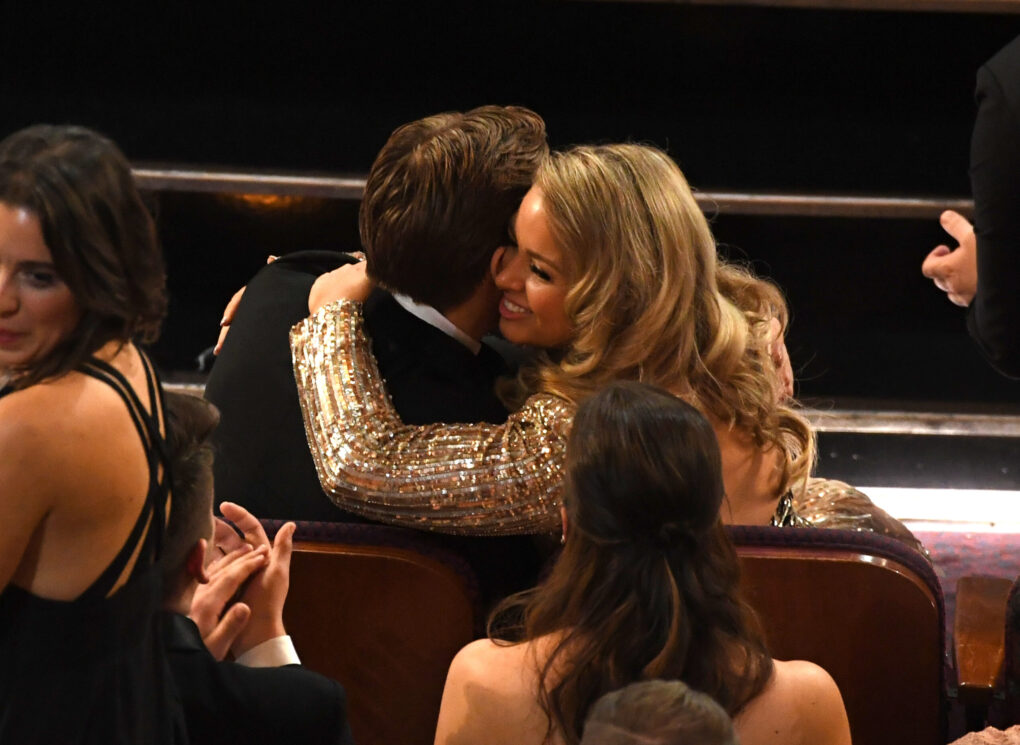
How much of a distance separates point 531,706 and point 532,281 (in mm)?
757

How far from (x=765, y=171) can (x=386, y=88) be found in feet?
3.06

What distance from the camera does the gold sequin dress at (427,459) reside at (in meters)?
1.70

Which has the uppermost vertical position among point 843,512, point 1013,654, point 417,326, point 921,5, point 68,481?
point 921,5

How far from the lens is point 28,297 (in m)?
1.13

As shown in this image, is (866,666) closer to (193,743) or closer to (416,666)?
(416,666)

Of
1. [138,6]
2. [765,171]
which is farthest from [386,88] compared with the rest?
[765,171]

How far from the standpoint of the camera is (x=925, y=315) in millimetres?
3447

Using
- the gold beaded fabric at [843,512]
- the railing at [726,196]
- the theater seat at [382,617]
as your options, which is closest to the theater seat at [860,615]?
the theater seat at [382,617]

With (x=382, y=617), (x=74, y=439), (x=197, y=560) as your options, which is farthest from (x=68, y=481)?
(x=382, y=617)

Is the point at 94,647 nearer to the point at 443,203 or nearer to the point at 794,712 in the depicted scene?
the point at 794,712

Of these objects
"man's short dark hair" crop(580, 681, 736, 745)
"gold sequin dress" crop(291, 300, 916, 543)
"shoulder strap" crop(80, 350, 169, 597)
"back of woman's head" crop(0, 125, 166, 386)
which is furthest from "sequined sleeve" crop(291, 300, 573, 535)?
"man's short dark hair" crop(580, 681, 736, 745)

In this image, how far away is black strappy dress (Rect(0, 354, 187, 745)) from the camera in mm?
1171

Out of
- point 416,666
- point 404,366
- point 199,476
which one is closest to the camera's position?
point 199,476

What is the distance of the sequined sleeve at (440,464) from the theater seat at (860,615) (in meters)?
0.25
